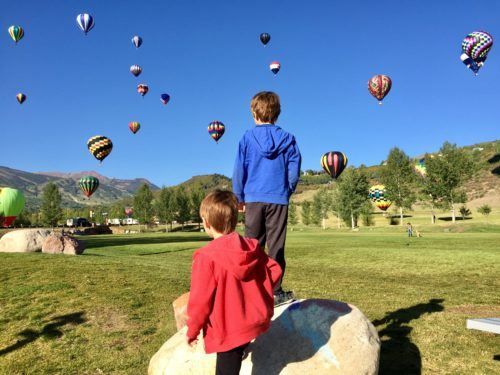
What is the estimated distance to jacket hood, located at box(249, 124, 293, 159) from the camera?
5.70 metres

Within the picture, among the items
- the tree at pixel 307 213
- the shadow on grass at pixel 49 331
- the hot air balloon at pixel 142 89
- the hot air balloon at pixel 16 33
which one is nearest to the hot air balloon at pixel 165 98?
the hot air balloon at pixel 142 89

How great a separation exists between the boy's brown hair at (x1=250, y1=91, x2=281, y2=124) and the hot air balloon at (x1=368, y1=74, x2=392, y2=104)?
192 ft

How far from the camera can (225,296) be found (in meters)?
3.74

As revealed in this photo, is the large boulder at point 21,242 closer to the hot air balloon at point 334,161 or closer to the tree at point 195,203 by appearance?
the hot air balloon at point 334,161

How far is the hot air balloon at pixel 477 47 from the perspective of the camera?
58281 millimetres

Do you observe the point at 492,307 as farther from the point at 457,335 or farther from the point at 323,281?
the point at 323,281

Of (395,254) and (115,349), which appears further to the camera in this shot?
(395,254)

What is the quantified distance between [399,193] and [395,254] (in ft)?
239

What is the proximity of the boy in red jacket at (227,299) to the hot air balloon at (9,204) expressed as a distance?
49596 millimetres

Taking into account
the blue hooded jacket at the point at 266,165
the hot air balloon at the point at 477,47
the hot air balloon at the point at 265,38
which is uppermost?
the hot air balloon at the point at 265,38

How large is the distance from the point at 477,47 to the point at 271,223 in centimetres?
6766

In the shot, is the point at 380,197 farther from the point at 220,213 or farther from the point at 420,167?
the point at 220,213

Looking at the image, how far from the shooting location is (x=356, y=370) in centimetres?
454

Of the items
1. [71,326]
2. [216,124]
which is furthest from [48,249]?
[216,124]
